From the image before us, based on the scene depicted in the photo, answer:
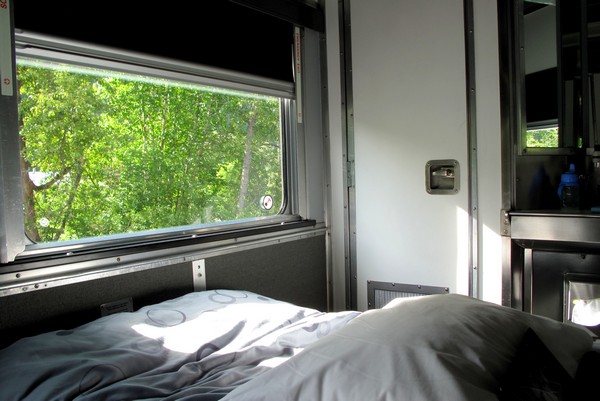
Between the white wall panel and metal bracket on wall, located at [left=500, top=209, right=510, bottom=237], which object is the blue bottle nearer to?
metal bracket on wall, located at [left=500, top=209, right=510, bottom=237]

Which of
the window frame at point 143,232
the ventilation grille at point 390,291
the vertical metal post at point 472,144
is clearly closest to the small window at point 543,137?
the vertical metal post at point 472,144

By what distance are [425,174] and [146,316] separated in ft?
6.69

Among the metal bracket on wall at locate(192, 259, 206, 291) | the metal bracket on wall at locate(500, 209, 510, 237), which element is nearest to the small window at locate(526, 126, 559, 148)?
the metal bracket on wall at locate(500, 209, 510, 237)

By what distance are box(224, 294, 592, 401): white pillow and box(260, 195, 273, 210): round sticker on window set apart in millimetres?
1918

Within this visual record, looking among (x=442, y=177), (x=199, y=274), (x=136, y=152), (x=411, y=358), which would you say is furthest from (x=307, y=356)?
(x=442, y=177)

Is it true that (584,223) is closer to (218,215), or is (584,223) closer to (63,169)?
(218,215)

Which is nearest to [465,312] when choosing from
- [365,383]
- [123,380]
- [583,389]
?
[583,389]

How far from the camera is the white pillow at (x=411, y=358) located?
2.94 ft

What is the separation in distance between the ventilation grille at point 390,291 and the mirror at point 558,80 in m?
1.10

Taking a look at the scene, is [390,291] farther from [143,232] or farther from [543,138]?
[143,232]

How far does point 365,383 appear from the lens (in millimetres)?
915

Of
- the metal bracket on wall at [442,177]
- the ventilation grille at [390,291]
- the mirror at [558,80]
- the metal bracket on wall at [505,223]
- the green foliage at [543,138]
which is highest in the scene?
the mirror at [558,80]

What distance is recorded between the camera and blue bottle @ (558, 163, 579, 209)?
2.83 metres

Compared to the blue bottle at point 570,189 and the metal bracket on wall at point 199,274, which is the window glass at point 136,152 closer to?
the metal bracket on wall at point 199,274
